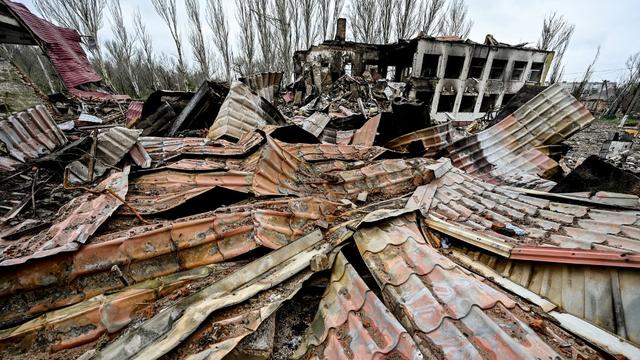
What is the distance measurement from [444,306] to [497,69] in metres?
21.2

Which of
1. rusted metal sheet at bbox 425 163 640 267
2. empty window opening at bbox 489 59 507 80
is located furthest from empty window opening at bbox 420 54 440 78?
rusted metal sheet at bbox 425 163 640 267

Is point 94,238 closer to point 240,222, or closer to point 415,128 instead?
point 240,222

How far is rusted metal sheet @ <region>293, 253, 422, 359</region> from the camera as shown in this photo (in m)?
1.28

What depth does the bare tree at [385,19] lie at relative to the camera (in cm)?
1988

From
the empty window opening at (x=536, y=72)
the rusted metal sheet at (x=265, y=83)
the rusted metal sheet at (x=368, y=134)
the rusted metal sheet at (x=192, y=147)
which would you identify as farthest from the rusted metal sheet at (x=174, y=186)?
the empty window opening at (x=536, y=72)

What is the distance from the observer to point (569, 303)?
1.67 meters

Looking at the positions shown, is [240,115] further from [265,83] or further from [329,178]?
[265,83]

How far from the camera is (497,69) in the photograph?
1742 centimetres

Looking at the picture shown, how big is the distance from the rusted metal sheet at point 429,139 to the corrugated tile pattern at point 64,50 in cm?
1096

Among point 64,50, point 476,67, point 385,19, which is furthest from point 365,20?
point 64,50

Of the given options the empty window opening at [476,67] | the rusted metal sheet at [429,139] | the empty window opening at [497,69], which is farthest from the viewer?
the empty window opening at [497,69]

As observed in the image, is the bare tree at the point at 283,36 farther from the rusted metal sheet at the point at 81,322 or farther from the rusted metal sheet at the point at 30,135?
the rusted metal sheet at the point at 81,322

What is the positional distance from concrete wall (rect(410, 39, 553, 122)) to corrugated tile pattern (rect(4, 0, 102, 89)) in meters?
15.8

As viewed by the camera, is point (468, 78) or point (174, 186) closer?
point (174, 186)
